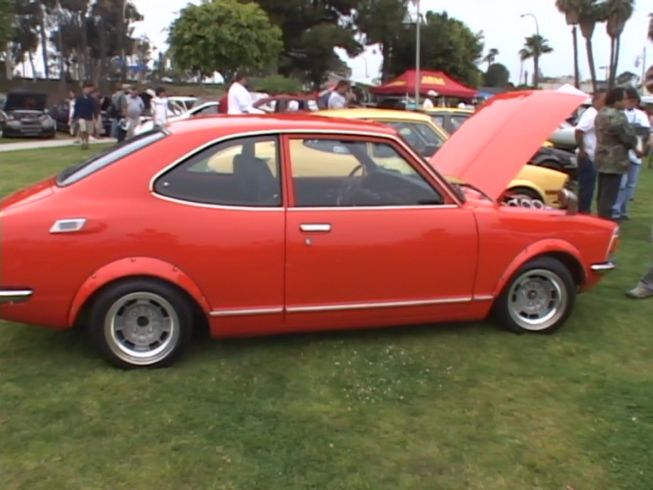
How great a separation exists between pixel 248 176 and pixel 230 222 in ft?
1.09

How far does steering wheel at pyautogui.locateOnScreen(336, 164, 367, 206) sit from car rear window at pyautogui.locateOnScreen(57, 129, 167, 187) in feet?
3.71

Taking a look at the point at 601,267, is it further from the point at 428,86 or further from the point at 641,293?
the point at 428,86

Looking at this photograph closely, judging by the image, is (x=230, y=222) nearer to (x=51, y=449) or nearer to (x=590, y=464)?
(x=51, y=449)

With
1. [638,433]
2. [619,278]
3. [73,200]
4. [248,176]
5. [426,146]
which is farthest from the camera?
[426,146]

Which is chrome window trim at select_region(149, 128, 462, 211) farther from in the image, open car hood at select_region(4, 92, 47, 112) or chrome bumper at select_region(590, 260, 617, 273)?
open car hood at select_region(4, 92, 47, 112)

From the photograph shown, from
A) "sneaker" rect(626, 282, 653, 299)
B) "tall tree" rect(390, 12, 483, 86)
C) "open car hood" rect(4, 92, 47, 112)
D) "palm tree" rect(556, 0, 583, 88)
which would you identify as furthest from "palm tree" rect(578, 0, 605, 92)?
"sneaker" rect(626, 282, 653, 299)

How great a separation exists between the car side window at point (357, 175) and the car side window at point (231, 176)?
172mm

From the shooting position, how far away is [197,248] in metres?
3.86

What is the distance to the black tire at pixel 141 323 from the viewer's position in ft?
12.6

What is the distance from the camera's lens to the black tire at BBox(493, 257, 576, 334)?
4.60 meters

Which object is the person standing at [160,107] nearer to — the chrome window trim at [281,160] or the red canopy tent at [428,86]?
the chrome window trim at [281,160]

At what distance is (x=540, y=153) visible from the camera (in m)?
10.7

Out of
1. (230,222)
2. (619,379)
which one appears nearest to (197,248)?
(230,222)

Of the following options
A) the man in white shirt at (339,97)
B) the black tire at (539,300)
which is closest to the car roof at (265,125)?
the black tire at (539,300)
